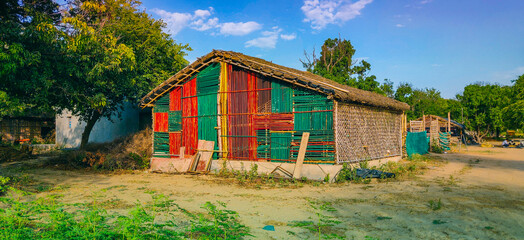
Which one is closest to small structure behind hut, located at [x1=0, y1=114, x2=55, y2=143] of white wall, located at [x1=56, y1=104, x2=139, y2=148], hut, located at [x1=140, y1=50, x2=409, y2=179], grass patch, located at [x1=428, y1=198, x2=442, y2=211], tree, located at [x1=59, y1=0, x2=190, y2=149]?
white wall, located at [x1=56, y1=104, x2=139, y2=148]

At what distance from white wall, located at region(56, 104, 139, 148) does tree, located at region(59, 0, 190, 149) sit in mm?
3337

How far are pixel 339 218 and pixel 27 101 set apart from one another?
11469mm

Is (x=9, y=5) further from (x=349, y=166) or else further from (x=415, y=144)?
(x=415, y=144)

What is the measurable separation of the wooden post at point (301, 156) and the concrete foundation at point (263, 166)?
19cm

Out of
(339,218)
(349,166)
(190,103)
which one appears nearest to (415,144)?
(349,166)

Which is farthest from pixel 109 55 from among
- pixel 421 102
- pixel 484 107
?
pixel 421 102

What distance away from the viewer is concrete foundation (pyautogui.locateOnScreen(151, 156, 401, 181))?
1133cm

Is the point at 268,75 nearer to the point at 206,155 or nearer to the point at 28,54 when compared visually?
the point at 206,155

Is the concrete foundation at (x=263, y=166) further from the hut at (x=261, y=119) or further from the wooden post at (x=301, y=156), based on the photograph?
the wooden post at (x=301, y=156)

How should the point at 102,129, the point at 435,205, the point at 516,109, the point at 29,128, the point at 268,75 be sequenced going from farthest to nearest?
the point at 516,109 → the point at 29,128 → the point at 102,129 → the point at 268,75 → the point at 435,205

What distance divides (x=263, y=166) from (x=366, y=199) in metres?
4.76

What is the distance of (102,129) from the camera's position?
76.9 feet

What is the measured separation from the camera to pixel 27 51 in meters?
10.1

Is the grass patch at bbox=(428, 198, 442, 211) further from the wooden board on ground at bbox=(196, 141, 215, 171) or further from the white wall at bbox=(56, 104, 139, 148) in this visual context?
the white wall at bbox=(56, 104, 139, 148)
